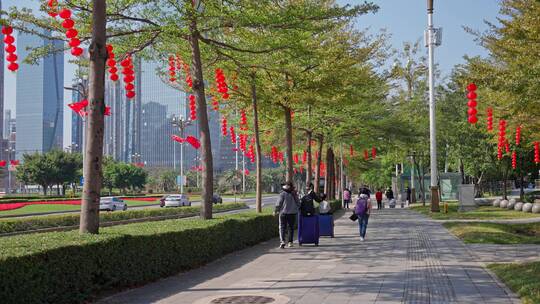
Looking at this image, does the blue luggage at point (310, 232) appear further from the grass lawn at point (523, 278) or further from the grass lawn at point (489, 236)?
the grass lawn at point (523, 278)

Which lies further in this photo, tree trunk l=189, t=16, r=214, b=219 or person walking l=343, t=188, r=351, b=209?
person walking l=343, t=188, r=351, b=209

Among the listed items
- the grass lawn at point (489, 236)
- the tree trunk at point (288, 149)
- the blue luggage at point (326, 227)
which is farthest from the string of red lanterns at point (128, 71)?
the grass lawn at point (489, 236)

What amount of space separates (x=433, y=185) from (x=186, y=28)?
20700mm

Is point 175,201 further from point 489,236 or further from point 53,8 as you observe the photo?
point 53,8

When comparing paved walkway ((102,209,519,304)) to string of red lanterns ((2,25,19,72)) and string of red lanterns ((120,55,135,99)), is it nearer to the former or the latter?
string of red lanterns ((120,55,135,99))

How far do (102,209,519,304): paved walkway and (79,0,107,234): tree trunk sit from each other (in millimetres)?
1525

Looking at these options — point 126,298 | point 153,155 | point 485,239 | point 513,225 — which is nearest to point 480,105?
point 513,225

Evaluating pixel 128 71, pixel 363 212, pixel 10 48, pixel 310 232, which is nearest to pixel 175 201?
pixel 363 212

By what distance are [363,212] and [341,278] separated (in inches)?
293

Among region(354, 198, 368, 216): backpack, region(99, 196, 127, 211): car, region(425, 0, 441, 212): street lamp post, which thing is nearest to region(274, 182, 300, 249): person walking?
region(354, 198, 368, 216): backpack

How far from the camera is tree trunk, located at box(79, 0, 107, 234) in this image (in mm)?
9562

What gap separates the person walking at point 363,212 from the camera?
17188mm

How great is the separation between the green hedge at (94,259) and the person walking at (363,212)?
18.3 feet

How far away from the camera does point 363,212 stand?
17203 millimetres
